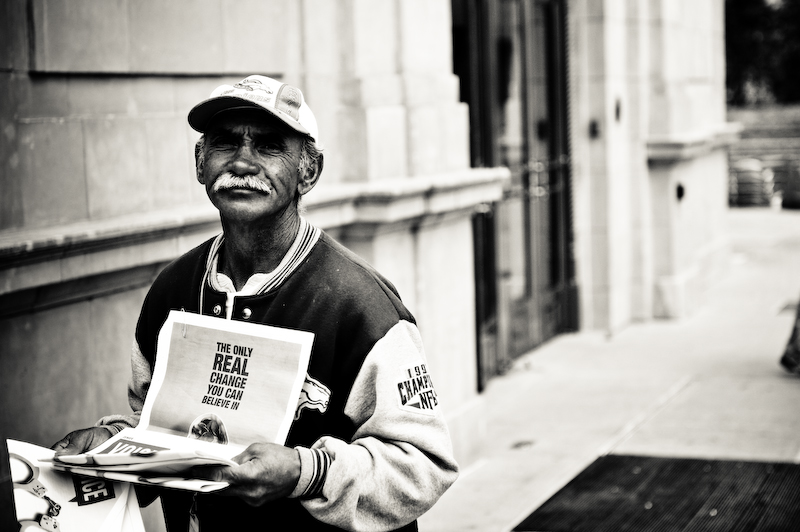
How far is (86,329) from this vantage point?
4367 millimetres

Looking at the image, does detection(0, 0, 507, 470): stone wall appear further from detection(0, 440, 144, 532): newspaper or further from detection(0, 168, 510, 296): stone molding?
detection(0, 440, 144, 532): newspaper

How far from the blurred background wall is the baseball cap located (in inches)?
60.0

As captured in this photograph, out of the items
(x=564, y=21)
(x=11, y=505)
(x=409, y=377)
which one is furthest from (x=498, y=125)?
(x=409, y=377)

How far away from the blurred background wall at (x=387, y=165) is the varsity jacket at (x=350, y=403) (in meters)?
1.58

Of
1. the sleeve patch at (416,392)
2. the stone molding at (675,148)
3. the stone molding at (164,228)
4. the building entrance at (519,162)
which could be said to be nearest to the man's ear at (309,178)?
the sleeve patch at (416,392)

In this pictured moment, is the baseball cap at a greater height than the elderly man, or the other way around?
the baseball cap

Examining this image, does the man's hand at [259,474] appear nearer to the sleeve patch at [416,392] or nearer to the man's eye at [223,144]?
the sleeve patch at [416,392]

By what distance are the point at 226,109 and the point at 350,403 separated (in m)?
0.72

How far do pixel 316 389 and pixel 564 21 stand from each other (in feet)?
30.3

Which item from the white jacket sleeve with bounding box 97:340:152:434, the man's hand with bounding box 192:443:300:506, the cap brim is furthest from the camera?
the white jacket sleeve with bounding box 97:340:152:434

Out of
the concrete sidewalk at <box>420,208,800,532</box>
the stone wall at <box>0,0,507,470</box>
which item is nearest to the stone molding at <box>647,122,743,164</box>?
the concrete sidewalk at <box>420,208,800,532</box>

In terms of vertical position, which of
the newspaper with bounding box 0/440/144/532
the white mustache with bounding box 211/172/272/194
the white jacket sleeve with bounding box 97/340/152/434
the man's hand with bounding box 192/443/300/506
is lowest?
the newspaper with bounding box 0/440/144/532

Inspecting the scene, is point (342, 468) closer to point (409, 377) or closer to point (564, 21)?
point (409, 377)

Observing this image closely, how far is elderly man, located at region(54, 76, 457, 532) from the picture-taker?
2439mm
